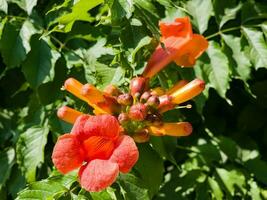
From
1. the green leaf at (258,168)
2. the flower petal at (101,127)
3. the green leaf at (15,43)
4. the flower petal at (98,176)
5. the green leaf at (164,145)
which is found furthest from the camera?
the green leaf at (258,168)

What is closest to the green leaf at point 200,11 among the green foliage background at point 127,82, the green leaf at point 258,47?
the green foliage background at point 127,82

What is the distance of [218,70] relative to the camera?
3270mm

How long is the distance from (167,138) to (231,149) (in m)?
1.25

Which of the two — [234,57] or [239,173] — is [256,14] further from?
[239,173]

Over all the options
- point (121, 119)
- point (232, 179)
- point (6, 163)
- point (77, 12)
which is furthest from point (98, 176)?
point (232, 179)

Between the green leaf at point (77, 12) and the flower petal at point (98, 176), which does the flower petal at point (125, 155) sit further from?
the green leaf at point (77, 12)

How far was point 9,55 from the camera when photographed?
3121mm

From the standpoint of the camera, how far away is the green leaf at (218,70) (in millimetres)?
3236

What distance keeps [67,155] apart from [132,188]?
1.35 feet

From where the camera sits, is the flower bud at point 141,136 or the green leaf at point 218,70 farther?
the green leaf at point 218,70

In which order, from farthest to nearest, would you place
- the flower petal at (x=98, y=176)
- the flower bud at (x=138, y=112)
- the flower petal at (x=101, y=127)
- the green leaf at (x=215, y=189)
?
the green leaf at (x=215, y=189) → the flower bud at (x=138, y=112) → the flower petal at (x=101, y=127) → the flower petal at (x=98, y=176)

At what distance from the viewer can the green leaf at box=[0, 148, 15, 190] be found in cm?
349

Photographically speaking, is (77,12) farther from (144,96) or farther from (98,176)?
(98,176)

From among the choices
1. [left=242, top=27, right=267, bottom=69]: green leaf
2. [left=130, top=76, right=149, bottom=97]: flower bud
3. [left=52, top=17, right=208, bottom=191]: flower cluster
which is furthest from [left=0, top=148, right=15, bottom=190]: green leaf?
[left=242, top=27, right=267, bottom=69]: green leaf
